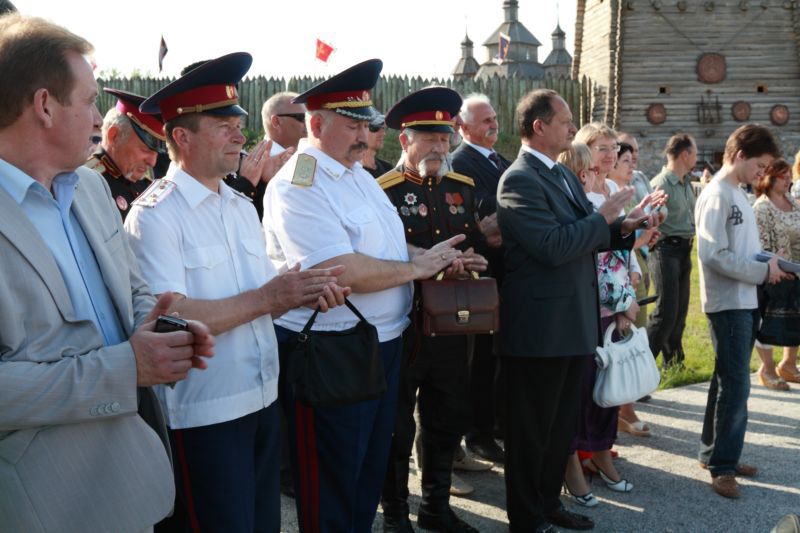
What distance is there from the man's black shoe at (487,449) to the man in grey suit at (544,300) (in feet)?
3.78

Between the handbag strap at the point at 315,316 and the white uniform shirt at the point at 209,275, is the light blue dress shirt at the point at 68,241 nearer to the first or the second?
the white uniform shirt at the point at 209,275

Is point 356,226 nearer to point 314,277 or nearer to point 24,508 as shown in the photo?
point 314,277

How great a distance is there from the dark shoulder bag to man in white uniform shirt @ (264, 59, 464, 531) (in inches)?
5.8

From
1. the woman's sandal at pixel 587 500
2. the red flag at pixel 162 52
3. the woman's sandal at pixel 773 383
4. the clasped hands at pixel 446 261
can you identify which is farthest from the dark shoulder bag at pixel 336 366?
the red flag at pixel 162 52

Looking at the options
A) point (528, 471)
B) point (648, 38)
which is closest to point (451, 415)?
point (528, 471)

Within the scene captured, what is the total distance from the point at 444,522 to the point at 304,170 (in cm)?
219

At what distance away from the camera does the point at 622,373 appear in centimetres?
481

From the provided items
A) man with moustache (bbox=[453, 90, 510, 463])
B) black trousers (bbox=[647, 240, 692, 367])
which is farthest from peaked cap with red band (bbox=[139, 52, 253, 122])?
black trousers (bbox=[647, 240, 692, 367])

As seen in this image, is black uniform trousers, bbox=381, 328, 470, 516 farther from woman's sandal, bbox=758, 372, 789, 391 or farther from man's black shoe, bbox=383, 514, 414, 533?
woman's sandal, bbox=758, 372, 789, 391

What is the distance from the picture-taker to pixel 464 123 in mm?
6148

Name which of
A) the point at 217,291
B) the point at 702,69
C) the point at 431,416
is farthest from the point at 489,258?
the point at 702,69

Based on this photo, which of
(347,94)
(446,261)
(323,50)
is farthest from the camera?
(323,50)

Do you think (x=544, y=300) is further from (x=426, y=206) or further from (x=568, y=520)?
(x=568, y=520)

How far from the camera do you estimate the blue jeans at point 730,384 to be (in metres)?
4.92
